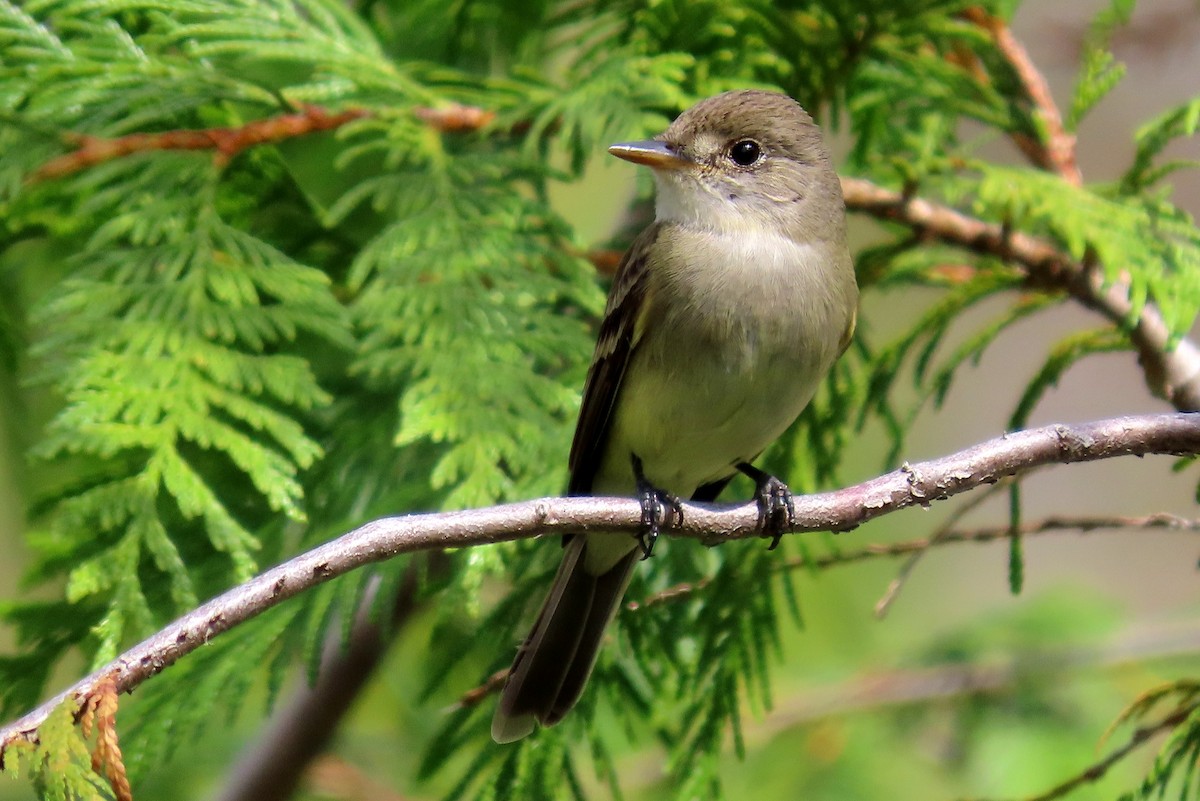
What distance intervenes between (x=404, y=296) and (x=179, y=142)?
695 mm

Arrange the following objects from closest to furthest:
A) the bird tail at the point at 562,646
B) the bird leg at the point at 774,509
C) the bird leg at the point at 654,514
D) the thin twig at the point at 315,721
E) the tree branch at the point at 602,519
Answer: the tree branch at the point at 602,519
the bird leg at the point at 654,514
the bird leg at the point at 774,509
the bird tail at the point at 562,646
the thin twig at the point at 315,721

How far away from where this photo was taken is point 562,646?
3082 millimetres

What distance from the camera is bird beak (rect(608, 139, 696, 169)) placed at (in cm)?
300

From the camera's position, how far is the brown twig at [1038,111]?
11.4ft

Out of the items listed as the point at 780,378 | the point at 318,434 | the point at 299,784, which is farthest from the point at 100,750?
the point at 299,784

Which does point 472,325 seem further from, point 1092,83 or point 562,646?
point 1092,83

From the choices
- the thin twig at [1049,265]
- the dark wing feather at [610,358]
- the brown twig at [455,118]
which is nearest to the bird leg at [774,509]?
the dark wing feather at [610,358]

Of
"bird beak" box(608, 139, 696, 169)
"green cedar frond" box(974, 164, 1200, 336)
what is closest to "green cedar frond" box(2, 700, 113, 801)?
"bird beak" box(608, 139, 696, 169)

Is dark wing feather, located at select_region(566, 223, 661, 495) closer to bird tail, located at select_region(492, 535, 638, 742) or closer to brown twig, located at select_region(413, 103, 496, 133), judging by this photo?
bird tail, located at select_region(492, 535, 638, 742)

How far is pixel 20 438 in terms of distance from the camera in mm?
3658

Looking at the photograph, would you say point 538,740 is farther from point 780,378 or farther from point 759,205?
point 759,205

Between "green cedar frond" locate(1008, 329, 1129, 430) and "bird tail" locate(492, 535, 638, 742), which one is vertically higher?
"green cedar frond" locate(1008, 329, 1129, 430)

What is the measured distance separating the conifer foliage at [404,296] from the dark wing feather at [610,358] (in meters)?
0.07

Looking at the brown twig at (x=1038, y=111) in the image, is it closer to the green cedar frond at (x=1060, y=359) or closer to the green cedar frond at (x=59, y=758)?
the green cedar frond at (x=1060, y=359)
